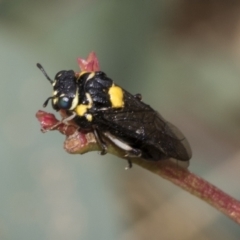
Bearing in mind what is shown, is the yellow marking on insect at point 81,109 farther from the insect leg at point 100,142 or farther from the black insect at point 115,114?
the insect leg at point 100,142

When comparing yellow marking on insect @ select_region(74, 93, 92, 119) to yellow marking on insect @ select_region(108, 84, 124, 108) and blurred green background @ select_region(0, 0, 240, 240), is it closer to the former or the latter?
yellow marking on insect @ select_region(108, 84, 124, 108)

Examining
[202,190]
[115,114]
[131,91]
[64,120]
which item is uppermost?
[131,91]

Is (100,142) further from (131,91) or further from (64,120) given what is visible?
(131,91)

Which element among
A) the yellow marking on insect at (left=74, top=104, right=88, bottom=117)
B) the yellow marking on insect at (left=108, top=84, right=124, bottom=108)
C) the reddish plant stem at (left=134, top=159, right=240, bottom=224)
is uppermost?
the yellow marking on insect at (left=108, top=84, right=124, bottom=108)

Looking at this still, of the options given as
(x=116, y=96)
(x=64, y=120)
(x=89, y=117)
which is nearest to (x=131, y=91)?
(x=116, y=96)

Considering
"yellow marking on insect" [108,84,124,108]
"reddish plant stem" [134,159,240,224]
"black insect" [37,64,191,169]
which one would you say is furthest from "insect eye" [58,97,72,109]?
"reddish plant stem" [134,159,240,224]

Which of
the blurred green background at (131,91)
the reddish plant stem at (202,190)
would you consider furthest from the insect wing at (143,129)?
the blurred green background at (131,91)

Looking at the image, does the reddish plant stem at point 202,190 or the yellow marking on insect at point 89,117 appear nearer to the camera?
the reddish plant stem at point 202,190
